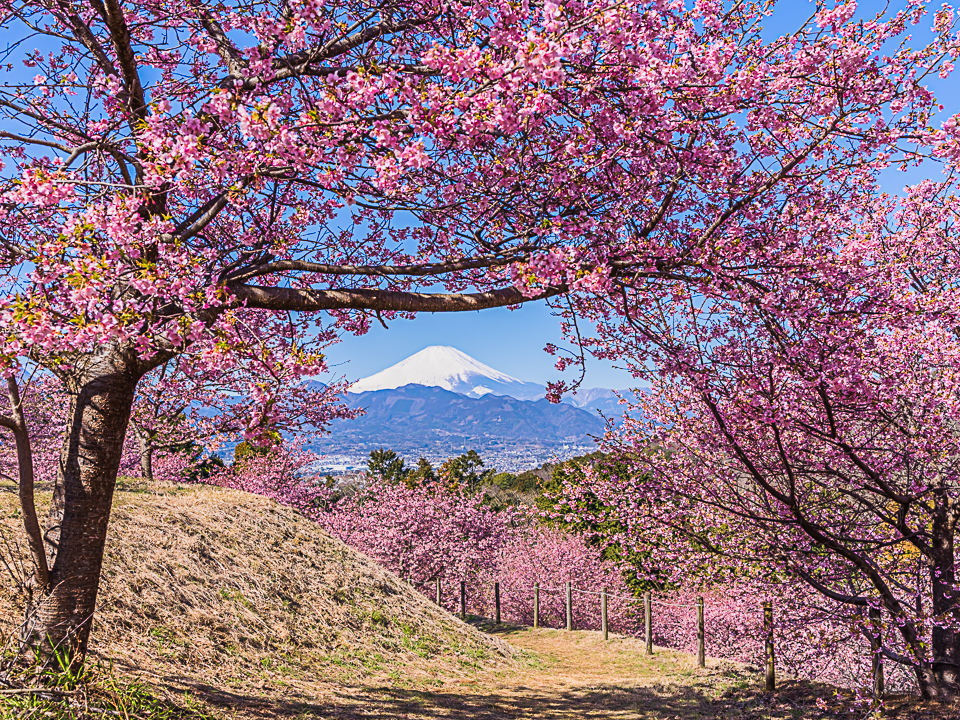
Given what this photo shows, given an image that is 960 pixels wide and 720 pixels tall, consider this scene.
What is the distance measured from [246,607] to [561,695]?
4972mm

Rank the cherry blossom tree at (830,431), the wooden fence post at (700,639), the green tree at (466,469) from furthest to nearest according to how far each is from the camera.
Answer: the green tree at (466,469) → the wooden fence post at (700,639) → the cherry blossom tree at (830,431)

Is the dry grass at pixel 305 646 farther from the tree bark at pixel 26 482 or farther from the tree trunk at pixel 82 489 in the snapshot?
the tree bark at pixel 26 482

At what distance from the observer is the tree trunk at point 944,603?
668 cm

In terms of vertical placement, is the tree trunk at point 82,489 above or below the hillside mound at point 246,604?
above

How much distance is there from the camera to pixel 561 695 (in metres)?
9.45

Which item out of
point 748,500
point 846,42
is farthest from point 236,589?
point 846,42

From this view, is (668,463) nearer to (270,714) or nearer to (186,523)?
(270,714)

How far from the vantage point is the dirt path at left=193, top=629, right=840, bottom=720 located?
22.9ft

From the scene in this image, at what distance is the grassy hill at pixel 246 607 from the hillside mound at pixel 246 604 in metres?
0.02

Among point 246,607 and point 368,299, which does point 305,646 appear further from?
point 368,299

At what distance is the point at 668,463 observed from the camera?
819 centimetres

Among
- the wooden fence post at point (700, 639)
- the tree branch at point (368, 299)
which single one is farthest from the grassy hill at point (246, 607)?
the wooden fence post at point (700, 639)

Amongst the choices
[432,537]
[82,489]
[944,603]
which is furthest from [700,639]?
[432,537]

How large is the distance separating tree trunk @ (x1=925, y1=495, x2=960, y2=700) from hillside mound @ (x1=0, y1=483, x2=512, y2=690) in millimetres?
6528
